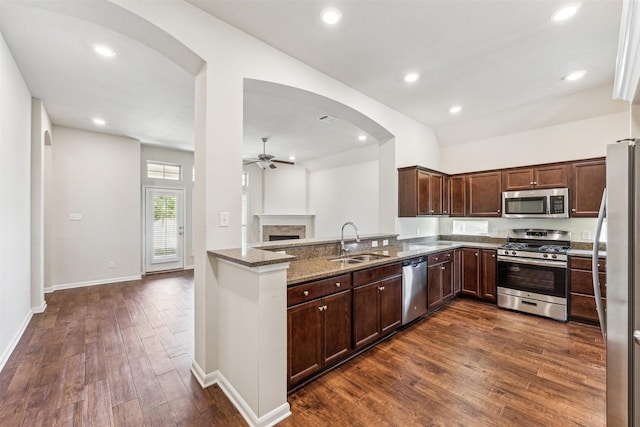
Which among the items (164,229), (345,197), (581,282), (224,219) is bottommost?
(581,282)

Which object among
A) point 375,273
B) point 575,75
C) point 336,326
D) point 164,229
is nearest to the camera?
point 336,326

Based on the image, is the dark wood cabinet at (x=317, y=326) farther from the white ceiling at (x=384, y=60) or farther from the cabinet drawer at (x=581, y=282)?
the cabinet drawer at (x=581, y=282)

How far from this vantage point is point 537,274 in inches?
146

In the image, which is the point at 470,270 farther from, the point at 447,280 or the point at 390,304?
the point at 390,304

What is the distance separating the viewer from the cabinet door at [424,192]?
425 cm

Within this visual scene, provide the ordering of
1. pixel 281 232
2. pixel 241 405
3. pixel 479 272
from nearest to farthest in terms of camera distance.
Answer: pixel 241 405 < pixel 479 272 < pixel 281 232

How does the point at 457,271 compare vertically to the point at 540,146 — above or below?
below

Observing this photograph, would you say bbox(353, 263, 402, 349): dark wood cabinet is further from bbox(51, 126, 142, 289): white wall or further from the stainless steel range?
bbox(51, 126, 142, 289): white wall

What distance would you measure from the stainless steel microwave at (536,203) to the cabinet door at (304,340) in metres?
3.78

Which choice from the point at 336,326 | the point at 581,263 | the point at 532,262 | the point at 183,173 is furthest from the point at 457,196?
the point at 183,173

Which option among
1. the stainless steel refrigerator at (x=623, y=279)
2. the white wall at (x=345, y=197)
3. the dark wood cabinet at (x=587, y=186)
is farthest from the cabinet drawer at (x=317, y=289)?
the white wall at (x=345, y=197)

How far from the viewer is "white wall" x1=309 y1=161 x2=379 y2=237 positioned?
6.80 m

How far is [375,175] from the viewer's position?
6715 millimetres

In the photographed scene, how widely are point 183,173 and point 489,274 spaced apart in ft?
22.5
